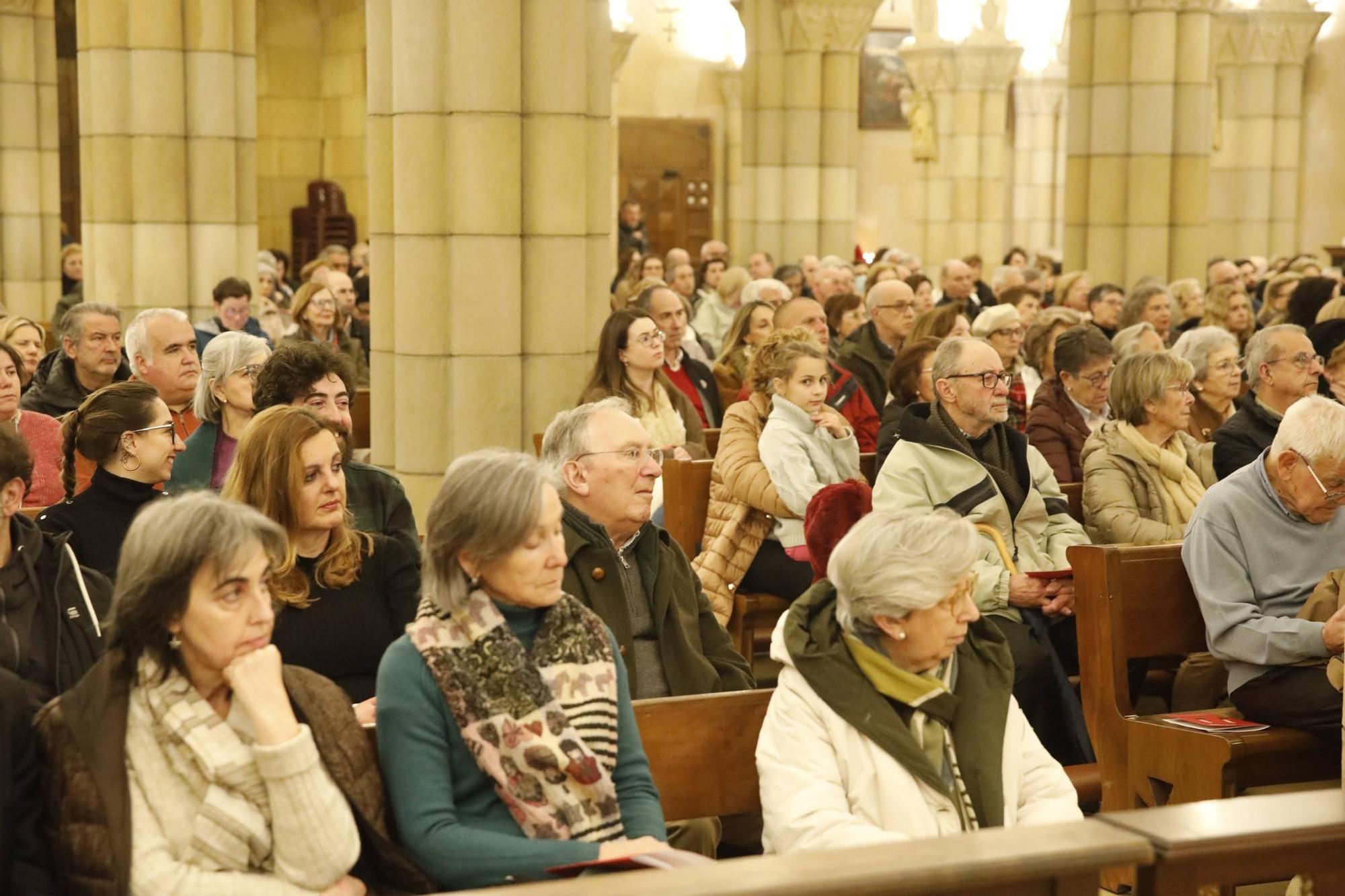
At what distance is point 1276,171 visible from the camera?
948 inches

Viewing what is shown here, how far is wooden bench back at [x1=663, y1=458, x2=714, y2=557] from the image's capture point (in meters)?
6.87

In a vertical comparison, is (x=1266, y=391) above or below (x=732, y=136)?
below

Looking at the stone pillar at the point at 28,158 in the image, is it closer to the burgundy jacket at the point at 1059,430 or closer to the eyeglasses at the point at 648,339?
the eyeglasses at the point at 648,339

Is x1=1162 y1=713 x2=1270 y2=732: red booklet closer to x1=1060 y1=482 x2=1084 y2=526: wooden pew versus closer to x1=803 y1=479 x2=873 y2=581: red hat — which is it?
x1=803 y1=479 x2=873 y2=581: red hat

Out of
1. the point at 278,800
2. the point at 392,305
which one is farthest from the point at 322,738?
the point at 392,305

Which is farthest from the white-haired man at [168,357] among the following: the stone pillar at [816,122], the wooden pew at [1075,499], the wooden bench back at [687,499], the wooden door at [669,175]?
the wooden door at [669,175]

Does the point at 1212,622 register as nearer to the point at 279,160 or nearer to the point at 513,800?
the point at 513,800

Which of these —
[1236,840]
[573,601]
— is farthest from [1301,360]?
[1236,840]

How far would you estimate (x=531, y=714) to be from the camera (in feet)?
11.0

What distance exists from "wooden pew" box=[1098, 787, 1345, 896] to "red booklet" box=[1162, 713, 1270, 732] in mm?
2158

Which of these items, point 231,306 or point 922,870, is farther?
point 231,306

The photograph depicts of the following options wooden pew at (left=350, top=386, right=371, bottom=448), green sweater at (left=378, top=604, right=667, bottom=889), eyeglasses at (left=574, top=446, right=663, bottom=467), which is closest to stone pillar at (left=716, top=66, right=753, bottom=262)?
wooden pew at (left=350, top=386, right=371, bottom=448)

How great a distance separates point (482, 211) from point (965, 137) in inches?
738

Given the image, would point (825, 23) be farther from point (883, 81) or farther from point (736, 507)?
point (736, 507)
